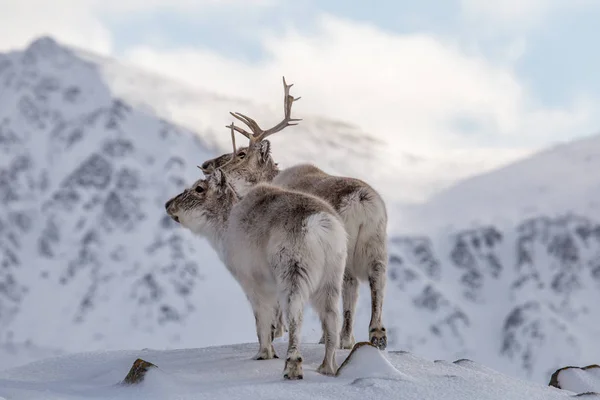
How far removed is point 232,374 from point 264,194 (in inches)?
98.6

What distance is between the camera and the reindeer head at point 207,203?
46.2 feet

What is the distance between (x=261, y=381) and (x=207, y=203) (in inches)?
149

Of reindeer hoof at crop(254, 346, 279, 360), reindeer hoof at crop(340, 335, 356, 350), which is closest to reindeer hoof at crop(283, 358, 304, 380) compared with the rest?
reindeer hoof at crop(254, 346, 279, 360)

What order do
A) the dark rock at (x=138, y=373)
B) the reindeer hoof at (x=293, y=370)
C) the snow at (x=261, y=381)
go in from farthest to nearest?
the reindeer hoof at (x=293, y=370) < the dark rock at (x=138, y=373) < the snow at (x=261, y=381)

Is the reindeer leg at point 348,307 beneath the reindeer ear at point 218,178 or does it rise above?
beneath

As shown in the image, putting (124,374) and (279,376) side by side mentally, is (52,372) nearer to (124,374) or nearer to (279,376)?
(124,374)

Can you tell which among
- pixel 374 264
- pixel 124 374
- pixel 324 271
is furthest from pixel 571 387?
pixel 124 374

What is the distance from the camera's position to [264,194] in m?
12.9

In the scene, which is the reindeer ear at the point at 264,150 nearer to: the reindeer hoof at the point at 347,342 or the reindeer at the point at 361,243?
the reindeer at the point at 361,243

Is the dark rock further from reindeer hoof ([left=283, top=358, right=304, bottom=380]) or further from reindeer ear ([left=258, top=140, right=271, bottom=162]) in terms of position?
reindeer ear ([left=258, top=140, right=271, bottom=162])

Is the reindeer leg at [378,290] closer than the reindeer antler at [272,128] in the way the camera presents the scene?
Yes

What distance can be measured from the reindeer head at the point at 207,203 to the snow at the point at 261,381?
1.88 metres

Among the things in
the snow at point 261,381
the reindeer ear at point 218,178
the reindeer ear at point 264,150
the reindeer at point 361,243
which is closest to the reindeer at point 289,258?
the snow at point 261,381

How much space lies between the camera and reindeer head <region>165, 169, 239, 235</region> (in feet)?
46.2
